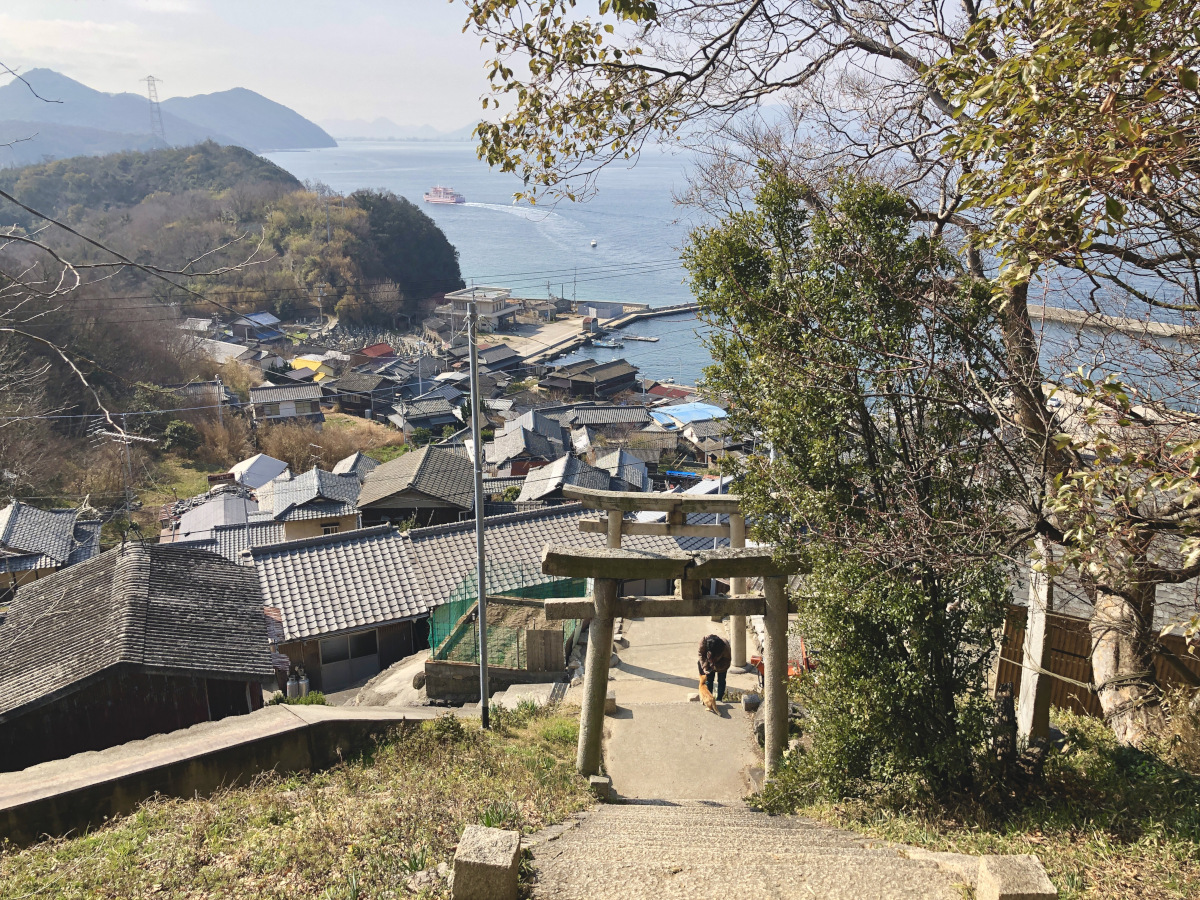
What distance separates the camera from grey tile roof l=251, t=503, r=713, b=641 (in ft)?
50.7

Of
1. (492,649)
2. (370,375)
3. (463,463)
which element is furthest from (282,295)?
(492,649)

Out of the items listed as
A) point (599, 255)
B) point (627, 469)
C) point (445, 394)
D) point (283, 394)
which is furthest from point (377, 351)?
point (599, 255)

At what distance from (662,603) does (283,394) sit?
41.3 meters

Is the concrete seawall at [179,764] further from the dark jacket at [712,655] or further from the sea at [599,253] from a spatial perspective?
the sea at [599,253]

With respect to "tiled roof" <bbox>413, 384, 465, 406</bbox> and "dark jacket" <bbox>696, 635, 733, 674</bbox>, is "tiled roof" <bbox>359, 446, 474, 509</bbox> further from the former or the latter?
"tiled roof" <bbox>413, 384, 465, 406</bbox>

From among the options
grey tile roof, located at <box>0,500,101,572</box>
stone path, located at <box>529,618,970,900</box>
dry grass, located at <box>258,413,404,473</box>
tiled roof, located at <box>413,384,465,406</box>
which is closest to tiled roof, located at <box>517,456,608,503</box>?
grey tile roof, located at <box>0,500,101,572</box>

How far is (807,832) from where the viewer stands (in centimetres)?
586

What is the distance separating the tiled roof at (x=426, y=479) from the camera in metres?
24.2

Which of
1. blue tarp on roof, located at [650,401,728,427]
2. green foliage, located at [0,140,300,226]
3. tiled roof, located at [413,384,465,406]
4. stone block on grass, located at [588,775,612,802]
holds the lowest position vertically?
tiled roof, located at [413,384,465,406]

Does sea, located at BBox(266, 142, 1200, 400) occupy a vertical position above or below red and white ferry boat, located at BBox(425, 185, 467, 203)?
below

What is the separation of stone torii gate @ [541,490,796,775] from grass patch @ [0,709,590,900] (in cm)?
78

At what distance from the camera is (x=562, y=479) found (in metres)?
26.0

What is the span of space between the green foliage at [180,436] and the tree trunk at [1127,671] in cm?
4106

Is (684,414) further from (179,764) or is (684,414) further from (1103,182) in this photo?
(1103,182)
